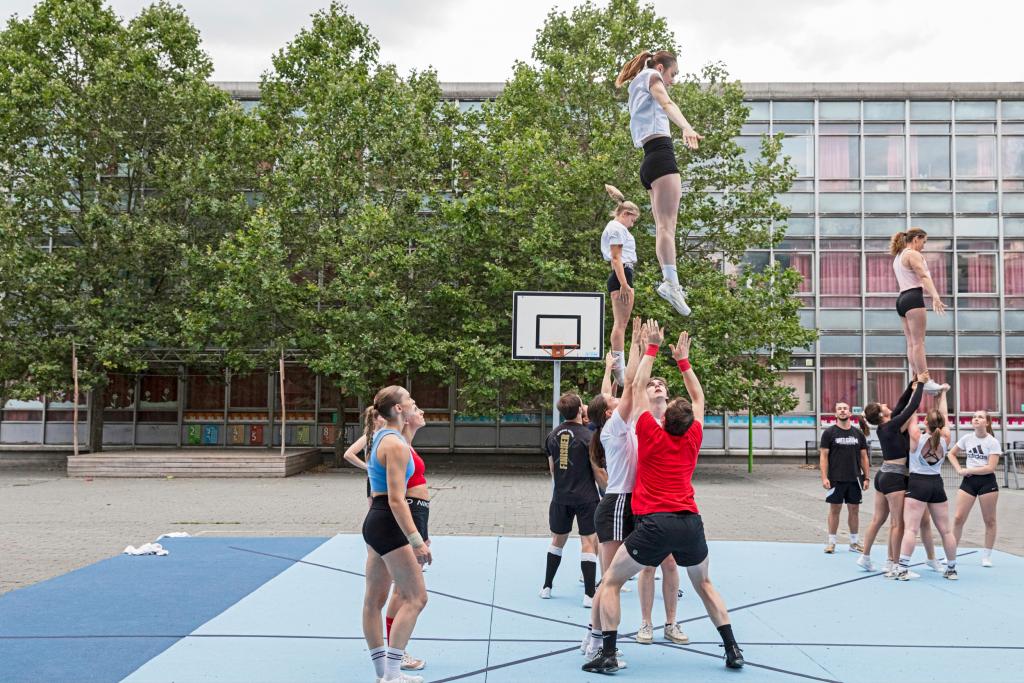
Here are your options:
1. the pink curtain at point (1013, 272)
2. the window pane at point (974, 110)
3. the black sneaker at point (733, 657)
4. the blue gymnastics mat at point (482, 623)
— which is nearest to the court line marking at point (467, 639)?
the blue gymnastics mat at point (482, 623)

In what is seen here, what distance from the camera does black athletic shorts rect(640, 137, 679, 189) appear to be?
221 inches

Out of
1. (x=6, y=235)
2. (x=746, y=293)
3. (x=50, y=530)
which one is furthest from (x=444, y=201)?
(x=50, y=530)

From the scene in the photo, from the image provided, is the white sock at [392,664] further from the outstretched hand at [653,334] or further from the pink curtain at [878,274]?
the pink curtain at [878,274]

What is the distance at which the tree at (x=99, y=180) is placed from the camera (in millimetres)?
24734

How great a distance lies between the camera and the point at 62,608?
26.8 ft

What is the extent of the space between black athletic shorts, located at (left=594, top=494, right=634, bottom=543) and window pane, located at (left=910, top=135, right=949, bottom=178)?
98.4 feet

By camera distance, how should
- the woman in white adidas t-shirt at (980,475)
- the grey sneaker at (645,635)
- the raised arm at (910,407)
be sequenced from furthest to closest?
the woman in white adidas t-shirt at (980,475) < the raised arm at (910,407) < the grey sneaker at (645,635)

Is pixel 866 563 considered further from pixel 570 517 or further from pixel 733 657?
pixel 733 657

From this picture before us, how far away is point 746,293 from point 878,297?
10.3m

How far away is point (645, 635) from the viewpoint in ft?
23.8

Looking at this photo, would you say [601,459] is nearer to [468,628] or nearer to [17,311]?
[468,628]

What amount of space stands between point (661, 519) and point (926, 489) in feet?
17.8

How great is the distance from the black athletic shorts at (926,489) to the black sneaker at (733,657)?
15.5 feet

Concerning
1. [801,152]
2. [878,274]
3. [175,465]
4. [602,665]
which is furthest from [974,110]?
[602,665]
